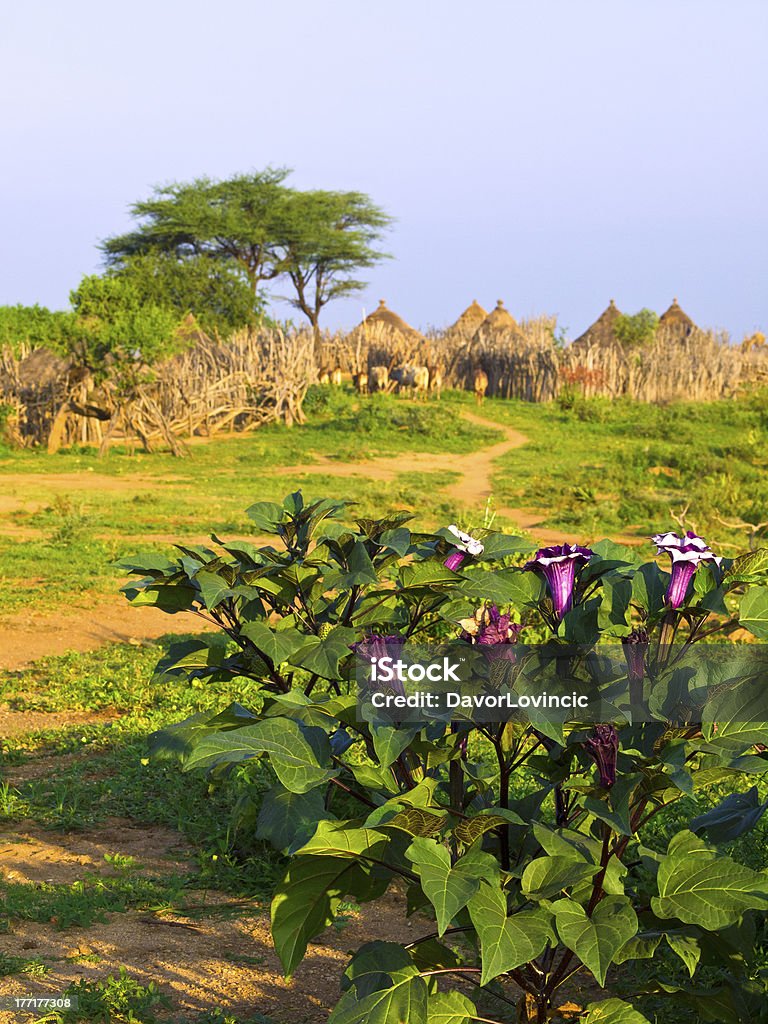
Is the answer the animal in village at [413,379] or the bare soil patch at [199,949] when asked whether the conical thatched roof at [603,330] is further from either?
the bare soil patch at [199,949]

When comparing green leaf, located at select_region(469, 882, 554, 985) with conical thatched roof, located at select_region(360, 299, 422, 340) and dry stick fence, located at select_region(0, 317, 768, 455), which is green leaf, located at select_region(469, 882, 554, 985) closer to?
dry stick fence, located at select_region(0, 317, 768, 455)

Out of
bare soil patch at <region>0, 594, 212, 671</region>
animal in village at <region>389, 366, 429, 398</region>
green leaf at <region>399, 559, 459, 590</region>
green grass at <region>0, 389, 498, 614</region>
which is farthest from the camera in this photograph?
animal in village at <region>389, 366, 429, 398</region>

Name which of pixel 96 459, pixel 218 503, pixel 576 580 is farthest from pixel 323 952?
pixel 96 459

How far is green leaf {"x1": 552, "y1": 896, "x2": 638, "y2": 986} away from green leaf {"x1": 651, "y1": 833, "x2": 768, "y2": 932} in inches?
2.1

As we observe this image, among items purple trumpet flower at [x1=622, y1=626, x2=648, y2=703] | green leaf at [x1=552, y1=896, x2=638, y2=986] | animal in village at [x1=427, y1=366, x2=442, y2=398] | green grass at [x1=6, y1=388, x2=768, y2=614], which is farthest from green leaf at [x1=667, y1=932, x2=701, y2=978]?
animal in village at [x1=427, y1=366, x2=442, y2=398]

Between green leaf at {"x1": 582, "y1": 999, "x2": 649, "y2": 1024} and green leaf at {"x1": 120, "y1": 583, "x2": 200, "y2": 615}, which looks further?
green leaf at {"x1": 120, "y1": 583, "x2": 200, "y2": 615}

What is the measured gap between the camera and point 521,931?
162 centimetres

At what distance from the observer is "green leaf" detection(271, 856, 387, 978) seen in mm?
1809

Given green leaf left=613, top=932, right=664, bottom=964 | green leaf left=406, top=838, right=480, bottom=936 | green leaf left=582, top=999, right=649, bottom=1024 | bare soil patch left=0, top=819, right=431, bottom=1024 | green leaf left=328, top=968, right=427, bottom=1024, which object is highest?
green leaf left=406, top=838, right=480, bottom=936

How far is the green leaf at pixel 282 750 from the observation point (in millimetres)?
1562

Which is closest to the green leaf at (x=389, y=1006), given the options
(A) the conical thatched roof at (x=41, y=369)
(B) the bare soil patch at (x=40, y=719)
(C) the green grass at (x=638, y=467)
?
(B) the bare soil patch at (x=40, y=719)

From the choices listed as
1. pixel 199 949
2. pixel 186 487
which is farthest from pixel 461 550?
pixel 186 487

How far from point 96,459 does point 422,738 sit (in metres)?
14.2

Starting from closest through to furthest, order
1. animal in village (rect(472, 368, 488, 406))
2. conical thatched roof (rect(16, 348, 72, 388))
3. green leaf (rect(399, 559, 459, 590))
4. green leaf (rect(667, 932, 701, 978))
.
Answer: green leaf (rect(667, 932, 701, 978)), green leaf (rect(399, 559, 459, 590)), conical thatched roof (rect(16, 348, 72, 388)), animal in village (rect(472, 368, 488, 406))
